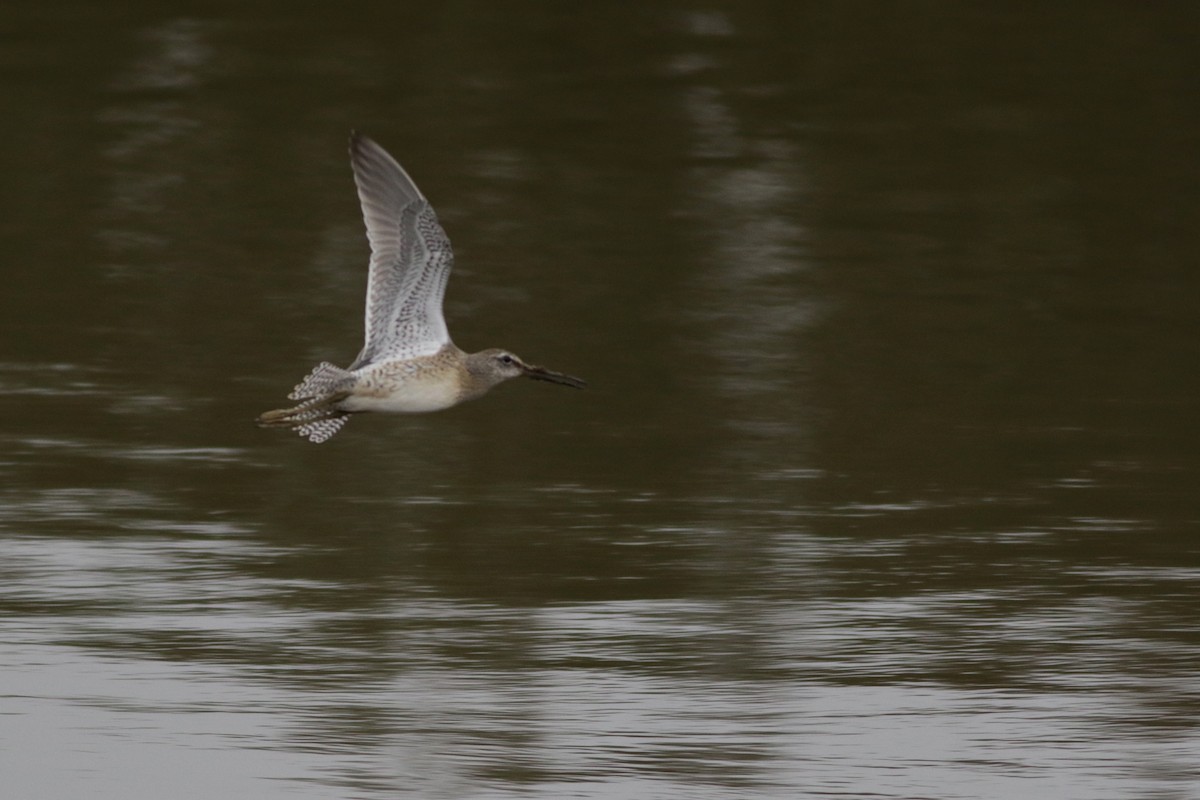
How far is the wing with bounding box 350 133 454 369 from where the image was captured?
9953 millimetres

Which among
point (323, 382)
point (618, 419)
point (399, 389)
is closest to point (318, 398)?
point (323, 382)

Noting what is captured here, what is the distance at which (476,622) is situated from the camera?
10.4 metres

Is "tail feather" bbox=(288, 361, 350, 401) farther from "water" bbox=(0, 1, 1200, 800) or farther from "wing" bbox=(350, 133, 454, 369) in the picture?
"water" bbox=(0, 1, 1200, 800)

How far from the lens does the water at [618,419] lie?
30.8 feet

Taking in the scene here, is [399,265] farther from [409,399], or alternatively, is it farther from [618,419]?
[618,419]

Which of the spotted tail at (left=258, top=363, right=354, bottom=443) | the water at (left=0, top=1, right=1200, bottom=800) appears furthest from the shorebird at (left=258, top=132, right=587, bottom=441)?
the water at (left=0, top=1, right=1200, bottom=800)

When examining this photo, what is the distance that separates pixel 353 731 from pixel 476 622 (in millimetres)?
1266

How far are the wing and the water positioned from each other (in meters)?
1.18

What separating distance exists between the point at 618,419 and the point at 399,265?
12.8ft

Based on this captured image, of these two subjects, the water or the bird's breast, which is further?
the bird's breast

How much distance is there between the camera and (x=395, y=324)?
394 inches

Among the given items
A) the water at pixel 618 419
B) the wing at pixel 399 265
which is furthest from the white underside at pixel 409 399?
the water at pixel 618 419

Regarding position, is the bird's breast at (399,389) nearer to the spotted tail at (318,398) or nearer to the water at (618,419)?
the spotted tail at (318,398)

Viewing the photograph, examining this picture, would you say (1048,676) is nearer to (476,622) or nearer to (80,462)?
(476,622)
